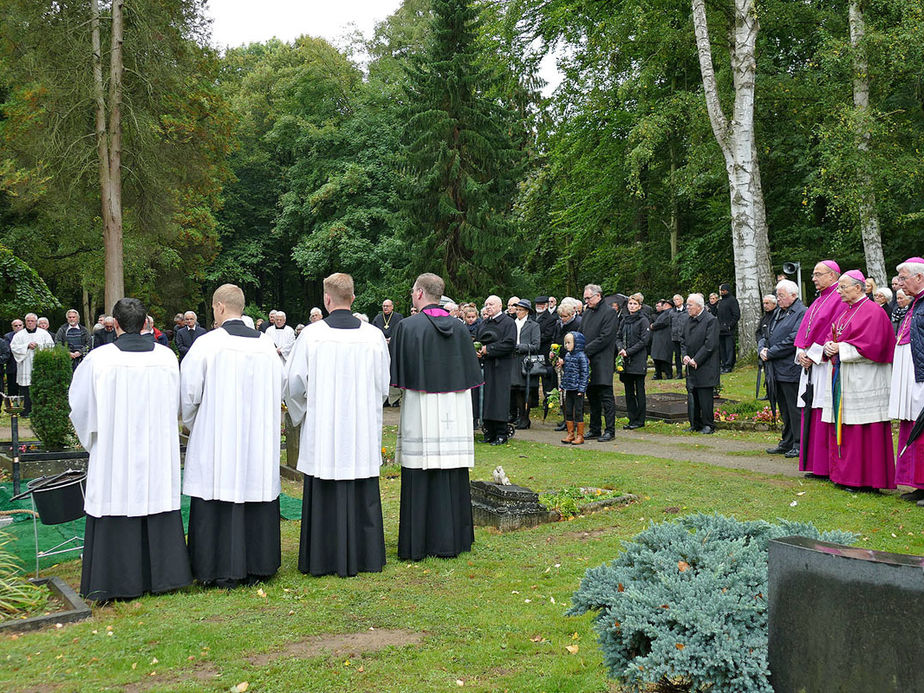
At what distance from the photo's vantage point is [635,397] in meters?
14.8

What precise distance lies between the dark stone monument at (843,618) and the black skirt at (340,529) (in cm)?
386

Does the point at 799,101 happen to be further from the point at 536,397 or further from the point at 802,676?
the point at 802,676

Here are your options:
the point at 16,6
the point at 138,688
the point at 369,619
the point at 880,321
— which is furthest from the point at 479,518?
the point at 16,6

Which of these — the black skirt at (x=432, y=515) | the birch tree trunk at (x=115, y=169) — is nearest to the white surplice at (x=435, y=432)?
the black skirt at (x=432, y=515)

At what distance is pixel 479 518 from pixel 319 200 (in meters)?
31.8

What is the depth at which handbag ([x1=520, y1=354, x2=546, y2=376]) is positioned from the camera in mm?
14250

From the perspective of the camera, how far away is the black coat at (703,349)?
12.8 m

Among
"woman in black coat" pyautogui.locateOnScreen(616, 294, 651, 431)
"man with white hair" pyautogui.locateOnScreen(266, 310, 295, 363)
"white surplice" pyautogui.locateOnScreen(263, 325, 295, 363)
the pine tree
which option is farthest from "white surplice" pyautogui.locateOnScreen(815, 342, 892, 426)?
the pine tree

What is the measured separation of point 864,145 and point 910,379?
12.5 m

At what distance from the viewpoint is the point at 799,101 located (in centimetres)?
2303

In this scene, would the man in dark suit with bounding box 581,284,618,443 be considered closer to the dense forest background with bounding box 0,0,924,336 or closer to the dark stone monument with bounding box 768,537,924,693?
the dense forest background with bounding box 0,0,924,336

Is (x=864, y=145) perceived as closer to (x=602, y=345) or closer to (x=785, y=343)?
(x=602, y=345)

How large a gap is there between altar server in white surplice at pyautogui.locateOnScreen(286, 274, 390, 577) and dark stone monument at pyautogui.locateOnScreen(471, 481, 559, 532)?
61.3 inches

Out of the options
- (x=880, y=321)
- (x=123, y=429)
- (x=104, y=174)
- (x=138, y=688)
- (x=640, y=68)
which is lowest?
(x=138, y=688)
